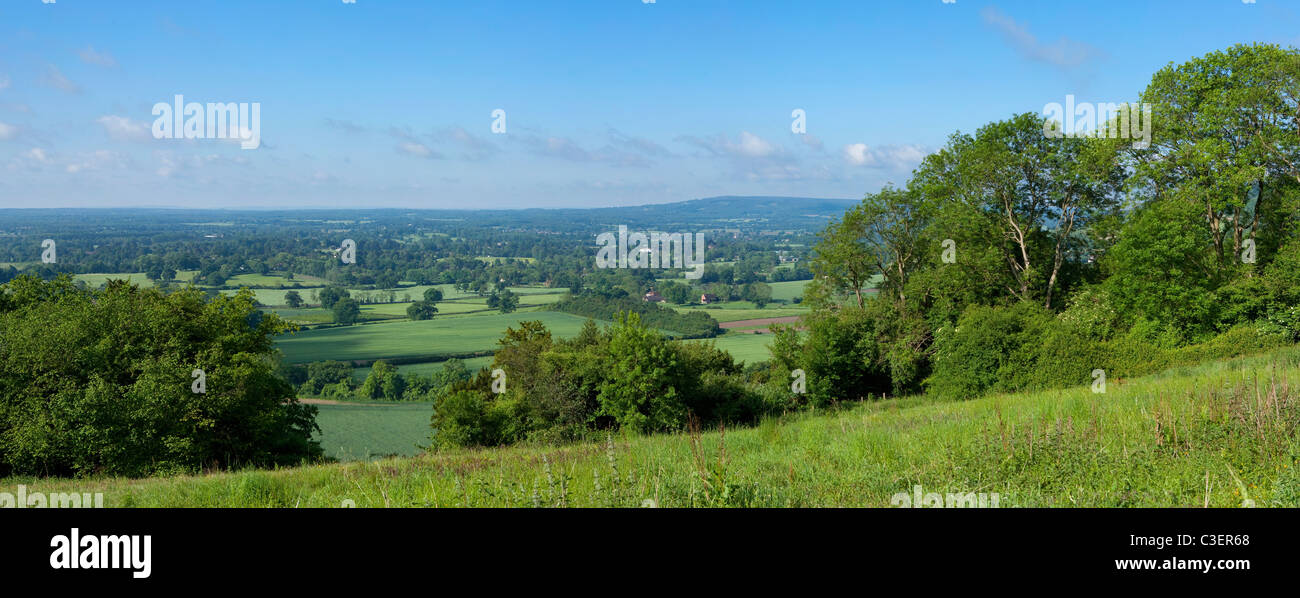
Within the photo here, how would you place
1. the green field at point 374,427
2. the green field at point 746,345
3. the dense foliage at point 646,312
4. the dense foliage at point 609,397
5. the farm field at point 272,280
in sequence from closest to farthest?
1. the dense foliage at point 609,397
2. the green field at point 374,427
3. the green field at point 746,345
4. the dense foliage at point 646,312
5. the farm field at point 272,280

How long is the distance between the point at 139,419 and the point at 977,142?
33.6m

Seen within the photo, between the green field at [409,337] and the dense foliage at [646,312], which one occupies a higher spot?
the dense foliage at [646,312]

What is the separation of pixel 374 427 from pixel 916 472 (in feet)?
170

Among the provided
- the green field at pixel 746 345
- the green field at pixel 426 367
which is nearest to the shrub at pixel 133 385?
the green field at pixel 746 345

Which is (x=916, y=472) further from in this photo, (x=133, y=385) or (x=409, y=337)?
(x=409, y=337)

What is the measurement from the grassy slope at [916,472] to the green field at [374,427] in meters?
36.5

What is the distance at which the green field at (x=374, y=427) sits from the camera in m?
45.8

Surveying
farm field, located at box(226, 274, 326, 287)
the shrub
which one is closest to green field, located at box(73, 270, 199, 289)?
farm field, located at box(226, 274, 326, 287)

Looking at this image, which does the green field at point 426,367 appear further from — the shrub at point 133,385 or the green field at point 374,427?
the shrub at point 133,385

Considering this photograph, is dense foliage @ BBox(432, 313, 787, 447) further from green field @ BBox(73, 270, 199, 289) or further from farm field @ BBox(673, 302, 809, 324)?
green field @ BBox(73, 270, 199, 289)

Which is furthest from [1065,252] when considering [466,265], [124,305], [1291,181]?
[466,265]

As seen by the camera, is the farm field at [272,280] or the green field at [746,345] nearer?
the green field at [746,345]

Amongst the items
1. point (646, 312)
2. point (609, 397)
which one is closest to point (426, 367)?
point (646, 312)

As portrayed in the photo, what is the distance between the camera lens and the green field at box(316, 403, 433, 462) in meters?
45.8
